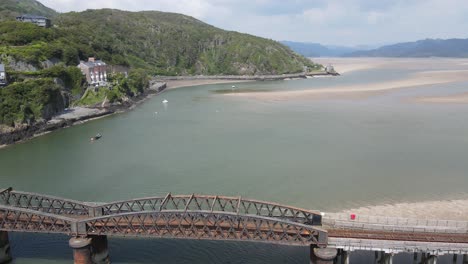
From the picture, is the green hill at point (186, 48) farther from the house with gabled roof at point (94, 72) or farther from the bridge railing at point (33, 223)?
the bridge railing at point (33, 223)

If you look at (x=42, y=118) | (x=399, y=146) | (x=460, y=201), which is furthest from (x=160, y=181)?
(x=42, y=118)

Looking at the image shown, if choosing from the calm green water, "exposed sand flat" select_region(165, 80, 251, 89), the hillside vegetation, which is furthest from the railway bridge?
"exposed sand flat" select_region(165, 80, 251, 89)

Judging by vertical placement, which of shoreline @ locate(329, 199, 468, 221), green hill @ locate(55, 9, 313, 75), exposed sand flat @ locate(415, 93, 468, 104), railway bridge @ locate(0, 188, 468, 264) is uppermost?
green hill @ locate(55, 9, 313, 75)

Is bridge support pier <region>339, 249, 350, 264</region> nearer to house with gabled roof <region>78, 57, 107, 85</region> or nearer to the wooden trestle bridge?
the wooden trestle bridge

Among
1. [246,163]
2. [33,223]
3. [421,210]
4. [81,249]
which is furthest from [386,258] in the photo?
[246,163]

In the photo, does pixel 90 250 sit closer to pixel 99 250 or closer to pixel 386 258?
pixel 99 250

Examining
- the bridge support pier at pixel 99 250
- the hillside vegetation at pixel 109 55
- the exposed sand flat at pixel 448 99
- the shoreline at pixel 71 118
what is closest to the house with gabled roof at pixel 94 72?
the hillside vegetation at pixel 109 55
